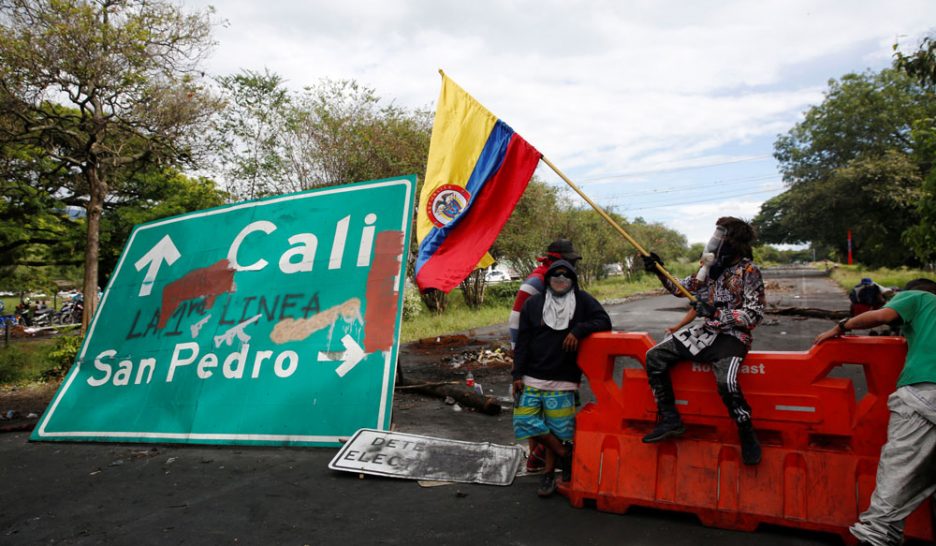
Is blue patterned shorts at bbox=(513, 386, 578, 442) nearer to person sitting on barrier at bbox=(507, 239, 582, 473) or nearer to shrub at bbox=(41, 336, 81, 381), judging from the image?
person sitting on barrier at bbox=(507, 239, 582, 473)

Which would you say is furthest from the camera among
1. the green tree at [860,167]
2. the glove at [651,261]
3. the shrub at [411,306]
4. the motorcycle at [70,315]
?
the green tree at [860,167]

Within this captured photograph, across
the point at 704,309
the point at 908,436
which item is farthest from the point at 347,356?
the point at 908,436

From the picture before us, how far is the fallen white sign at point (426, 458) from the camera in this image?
185 inches

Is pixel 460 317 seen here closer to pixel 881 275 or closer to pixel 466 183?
pixel 466 183

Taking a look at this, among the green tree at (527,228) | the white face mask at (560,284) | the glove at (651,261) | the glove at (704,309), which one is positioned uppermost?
the green tree at (527,228)

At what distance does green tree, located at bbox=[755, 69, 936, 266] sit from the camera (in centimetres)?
3462

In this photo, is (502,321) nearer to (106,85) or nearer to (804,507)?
(106,85)

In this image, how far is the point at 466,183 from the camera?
537 cm

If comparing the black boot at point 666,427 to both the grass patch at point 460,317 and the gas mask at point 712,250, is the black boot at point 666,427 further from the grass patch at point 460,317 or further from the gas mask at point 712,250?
the grass patch at point 460,317

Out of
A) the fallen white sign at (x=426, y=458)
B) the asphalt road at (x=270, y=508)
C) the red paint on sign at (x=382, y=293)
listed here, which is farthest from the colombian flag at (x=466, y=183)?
the asphalt road at (x=270, y=508)

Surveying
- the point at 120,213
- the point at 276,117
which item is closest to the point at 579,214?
the point at 276,117

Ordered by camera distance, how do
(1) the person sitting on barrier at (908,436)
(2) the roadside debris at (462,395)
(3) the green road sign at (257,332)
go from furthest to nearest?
(2) the roadside debris at (462,395)
(3) the green road sign at (257,332)
(1) the person sitting on barrier at (908,436)

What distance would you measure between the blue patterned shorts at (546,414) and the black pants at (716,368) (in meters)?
0.69

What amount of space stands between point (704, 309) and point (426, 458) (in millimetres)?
2606
